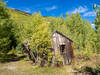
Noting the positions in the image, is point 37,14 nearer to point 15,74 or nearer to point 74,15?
point 15,74

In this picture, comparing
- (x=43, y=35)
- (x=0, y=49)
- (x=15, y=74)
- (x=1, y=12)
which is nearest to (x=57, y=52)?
(x=43, y=35)

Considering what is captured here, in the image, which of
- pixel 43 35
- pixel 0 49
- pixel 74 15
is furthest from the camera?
pixel 74 15

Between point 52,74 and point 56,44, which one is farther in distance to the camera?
point 56,44

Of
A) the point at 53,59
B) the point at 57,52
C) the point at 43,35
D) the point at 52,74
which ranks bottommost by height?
the point at 52,74

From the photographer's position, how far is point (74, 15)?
40344 mm

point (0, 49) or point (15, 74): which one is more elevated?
point (0, 49)

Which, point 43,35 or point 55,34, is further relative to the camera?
point 55,34

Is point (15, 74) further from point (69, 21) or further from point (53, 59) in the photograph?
point (69, 21)

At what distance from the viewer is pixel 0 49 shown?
65.6ft

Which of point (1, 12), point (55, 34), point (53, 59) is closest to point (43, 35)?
point (55, 34)

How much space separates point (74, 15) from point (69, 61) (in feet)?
89.4

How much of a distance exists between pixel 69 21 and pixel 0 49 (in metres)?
28.9

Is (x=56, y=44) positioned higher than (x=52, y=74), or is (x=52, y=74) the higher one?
(x=56, y=44)

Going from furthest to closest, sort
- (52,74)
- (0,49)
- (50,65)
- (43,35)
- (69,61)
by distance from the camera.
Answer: (0,49)
(69,61)
(50,65)
(43,35)
(52,74)
